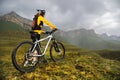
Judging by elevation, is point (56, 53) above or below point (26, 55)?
below

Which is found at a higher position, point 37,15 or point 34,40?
point 37,15

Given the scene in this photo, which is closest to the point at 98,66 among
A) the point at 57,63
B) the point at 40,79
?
the point at 57,63

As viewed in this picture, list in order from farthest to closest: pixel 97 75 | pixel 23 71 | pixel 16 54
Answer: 1. pixel 97 75
2. pixel 23 71
3. pixel 16 54

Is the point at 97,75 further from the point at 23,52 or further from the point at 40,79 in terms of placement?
the point at 23,52

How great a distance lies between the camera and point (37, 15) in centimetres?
1074

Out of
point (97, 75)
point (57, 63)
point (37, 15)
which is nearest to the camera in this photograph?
point (37, 15)

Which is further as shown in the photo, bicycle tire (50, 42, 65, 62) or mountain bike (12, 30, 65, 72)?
bicycle tire (50, 42, 65, 62)

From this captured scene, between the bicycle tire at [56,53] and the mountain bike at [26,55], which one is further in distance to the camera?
the bicycle tire at [56,53]

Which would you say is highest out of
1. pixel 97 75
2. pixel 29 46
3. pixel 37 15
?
pixel 37 15

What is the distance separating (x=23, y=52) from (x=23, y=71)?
1.05 meters

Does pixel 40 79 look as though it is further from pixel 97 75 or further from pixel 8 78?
pixel 97 75

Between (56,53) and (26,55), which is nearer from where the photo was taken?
(26,55)

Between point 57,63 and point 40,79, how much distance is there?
3.23 metres

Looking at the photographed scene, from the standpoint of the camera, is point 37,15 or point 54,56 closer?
point 37,15
